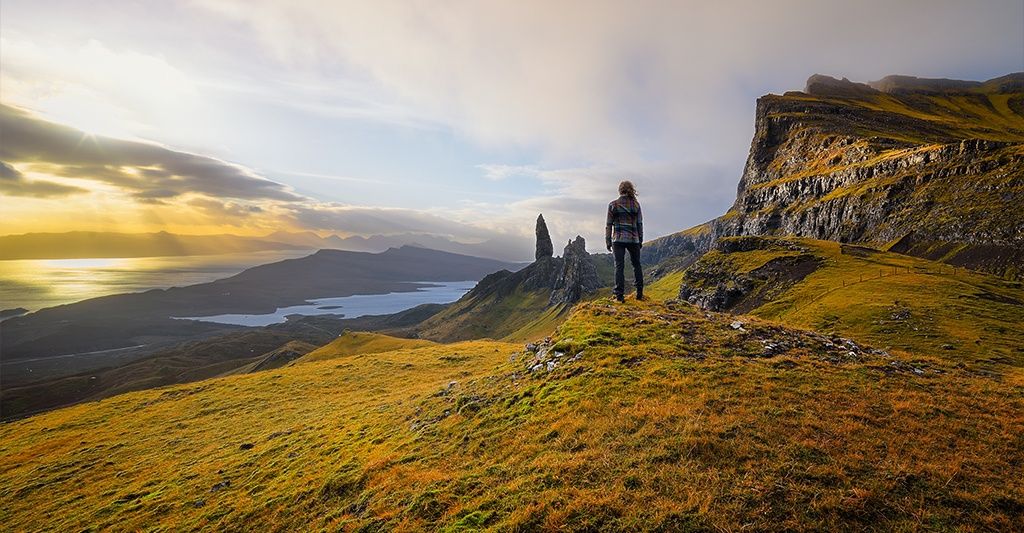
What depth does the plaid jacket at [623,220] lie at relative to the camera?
22.3 m

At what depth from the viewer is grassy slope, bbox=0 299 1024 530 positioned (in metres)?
8.46

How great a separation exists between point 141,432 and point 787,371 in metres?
49.1

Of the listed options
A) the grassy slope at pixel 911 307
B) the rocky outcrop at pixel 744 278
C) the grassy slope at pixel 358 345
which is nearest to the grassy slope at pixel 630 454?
the grassy slope at pixel 911 307

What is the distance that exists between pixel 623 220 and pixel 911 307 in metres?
39.4

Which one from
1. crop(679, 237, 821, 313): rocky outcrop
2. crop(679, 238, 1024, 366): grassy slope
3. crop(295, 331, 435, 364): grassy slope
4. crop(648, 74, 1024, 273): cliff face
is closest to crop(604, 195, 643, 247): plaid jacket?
crop(679, 238, 1024, 366): grassy slope

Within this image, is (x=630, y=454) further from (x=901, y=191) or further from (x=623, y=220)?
(x=901, y=191)

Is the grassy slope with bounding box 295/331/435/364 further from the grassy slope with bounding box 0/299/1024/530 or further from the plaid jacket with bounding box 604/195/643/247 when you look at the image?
the plaid jacket with bounding box 604/195/643/247

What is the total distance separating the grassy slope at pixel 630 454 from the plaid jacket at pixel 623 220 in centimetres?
471

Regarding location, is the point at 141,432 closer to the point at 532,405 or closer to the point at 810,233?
the point at 532,405

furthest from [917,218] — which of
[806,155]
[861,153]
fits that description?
[806,155]

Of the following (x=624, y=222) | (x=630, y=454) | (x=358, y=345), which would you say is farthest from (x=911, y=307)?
(x=358, y=345)

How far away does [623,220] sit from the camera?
73.9 ft

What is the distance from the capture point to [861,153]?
5492 inches

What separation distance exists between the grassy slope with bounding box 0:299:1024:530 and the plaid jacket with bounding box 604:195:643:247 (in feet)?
15.5
